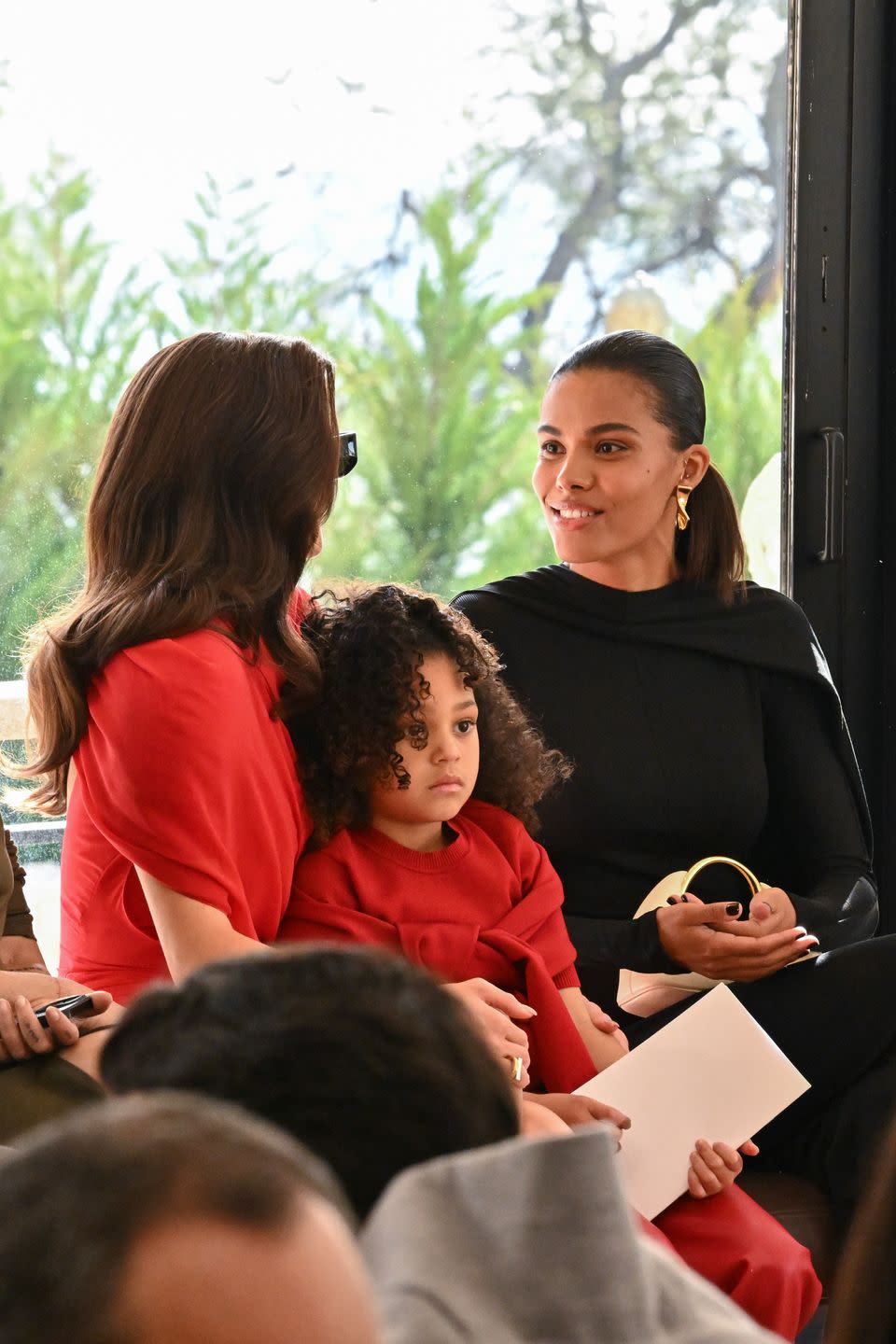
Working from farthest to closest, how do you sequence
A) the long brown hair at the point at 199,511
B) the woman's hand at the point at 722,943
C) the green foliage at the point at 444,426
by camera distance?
the green foliage at the point at 444,426, the woman's hand at the point at 722,943, the long brown hair at the point at 199,511

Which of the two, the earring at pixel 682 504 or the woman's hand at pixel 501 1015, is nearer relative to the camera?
the woman's hand at pixel 501 1015

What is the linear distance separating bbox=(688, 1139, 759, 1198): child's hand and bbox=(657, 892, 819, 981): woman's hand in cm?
35

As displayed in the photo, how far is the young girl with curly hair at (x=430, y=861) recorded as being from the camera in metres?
1.79

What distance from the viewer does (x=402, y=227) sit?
9.64 ft

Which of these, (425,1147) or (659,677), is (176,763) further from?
(425,1147)

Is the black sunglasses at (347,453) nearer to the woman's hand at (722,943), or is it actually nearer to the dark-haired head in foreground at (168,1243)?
the woman's hand at (722,943)

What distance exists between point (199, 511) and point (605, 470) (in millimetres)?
816

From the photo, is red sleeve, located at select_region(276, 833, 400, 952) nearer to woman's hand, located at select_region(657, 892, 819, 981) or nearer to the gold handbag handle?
woman's hand, located at select_region(657, 892, 819, 981)

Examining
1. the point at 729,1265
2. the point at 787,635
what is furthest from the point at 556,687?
the point at 729,1265

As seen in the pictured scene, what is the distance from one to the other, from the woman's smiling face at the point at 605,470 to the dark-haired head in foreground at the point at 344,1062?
6.13 feet

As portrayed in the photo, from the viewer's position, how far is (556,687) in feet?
7.91

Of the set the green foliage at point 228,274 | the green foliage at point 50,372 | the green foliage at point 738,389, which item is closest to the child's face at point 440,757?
the green foliage at point 50,372

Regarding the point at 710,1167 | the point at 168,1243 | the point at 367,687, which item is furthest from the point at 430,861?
the point at 168,1243

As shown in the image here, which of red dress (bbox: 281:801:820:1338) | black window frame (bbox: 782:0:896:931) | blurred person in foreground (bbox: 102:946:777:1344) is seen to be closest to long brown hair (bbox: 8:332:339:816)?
red dress (bbox: 281:801:820:1338)
